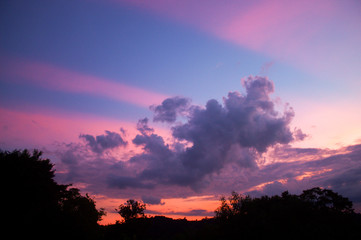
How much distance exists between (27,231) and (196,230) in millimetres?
18766

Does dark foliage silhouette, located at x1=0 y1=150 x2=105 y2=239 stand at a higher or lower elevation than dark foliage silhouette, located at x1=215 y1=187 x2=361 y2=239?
higher

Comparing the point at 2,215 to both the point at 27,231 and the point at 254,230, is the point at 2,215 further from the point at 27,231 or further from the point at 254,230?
the point at 254,230

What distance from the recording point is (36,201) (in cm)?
3750

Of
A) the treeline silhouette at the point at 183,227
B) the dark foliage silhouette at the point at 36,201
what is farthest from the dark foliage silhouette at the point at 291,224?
the dark foliage silhouette at the point at 36,201

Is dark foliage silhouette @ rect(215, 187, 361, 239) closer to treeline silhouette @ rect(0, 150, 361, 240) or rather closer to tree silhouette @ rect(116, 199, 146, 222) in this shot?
treeline silhouette @ rect(0, 150, 361, 240)

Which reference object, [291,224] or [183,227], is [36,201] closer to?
[183,227]

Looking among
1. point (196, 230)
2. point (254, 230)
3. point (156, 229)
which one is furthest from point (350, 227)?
point (156, 229)

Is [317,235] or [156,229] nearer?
[317,235]

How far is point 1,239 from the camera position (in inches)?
989

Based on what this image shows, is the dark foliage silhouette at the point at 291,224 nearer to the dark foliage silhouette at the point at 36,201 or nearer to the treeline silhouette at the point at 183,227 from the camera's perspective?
the treeline silhouette at the point at 183,227

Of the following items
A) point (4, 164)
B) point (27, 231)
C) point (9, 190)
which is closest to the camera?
point (27, 231)

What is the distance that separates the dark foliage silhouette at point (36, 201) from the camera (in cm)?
2728

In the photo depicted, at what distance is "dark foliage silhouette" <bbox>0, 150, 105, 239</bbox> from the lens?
27.3 m

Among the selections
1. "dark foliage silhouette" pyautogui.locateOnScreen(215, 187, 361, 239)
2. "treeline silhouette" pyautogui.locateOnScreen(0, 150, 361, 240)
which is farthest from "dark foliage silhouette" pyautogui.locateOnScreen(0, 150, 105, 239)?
"dark foliage silhouette" pyautogui.locateOnScreen(215, 187, 361, 239)
